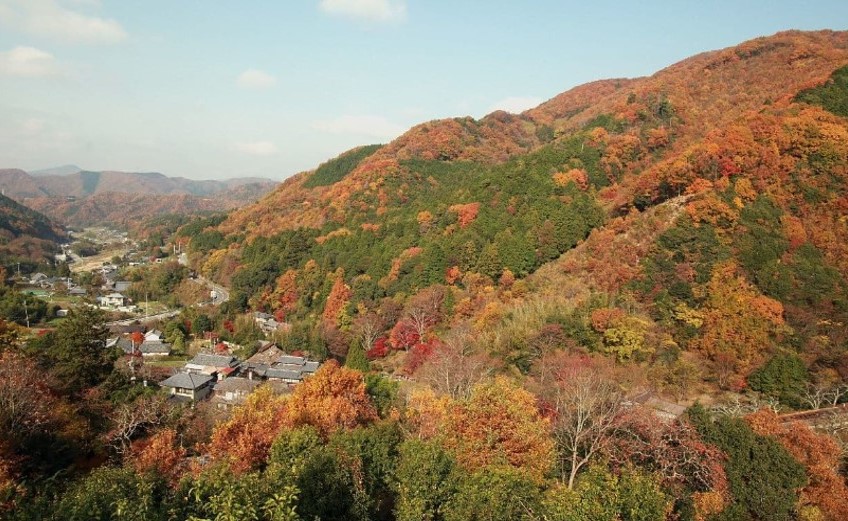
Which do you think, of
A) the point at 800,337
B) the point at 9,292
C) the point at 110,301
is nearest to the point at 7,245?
the point at 110,301

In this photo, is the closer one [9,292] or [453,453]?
[453,453]

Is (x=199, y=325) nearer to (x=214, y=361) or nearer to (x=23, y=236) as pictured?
(x=214, y=361)

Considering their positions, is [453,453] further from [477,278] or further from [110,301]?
[110,301]

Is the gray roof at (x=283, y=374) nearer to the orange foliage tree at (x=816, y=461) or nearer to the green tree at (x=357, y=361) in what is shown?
the green tree at (x=357, y=361)

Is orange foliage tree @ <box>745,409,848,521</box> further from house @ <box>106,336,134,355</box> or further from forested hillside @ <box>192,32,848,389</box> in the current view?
house @ <box>106,336,134,355</box>

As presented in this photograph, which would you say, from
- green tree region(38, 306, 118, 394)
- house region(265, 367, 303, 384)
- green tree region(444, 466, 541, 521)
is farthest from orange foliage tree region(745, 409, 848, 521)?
house region(265, 367, 303, 384)

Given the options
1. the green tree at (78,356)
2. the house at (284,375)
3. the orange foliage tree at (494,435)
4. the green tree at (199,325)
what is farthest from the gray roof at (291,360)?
the orange foliage tree at (494,435)

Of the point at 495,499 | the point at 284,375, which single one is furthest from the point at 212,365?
the point at 495,499

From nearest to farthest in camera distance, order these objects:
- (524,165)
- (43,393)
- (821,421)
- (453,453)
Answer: (453,453)
(43,393)
(821,421)
(524,165)
